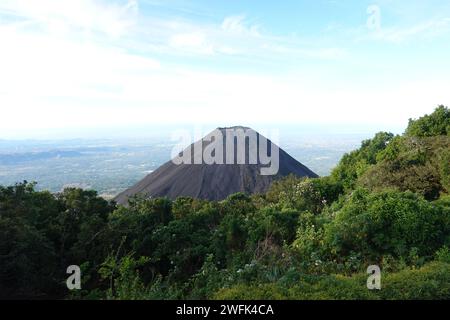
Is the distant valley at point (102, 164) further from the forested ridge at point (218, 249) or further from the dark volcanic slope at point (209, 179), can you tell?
the forested ridge at point (218, 249)

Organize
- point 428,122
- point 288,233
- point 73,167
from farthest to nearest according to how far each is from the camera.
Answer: point 73,167
point 428,122
point 288,233

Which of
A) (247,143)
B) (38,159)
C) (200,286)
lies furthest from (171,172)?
(38,159)

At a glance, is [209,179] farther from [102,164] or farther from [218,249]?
[102,164]

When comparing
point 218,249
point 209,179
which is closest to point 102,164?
point 209,179

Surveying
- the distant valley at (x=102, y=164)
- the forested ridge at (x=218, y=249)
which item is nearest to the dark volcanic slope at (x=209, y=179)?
the distant valley at (x=102, y=164)

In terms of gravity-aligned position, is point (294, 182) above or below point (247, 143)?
below
